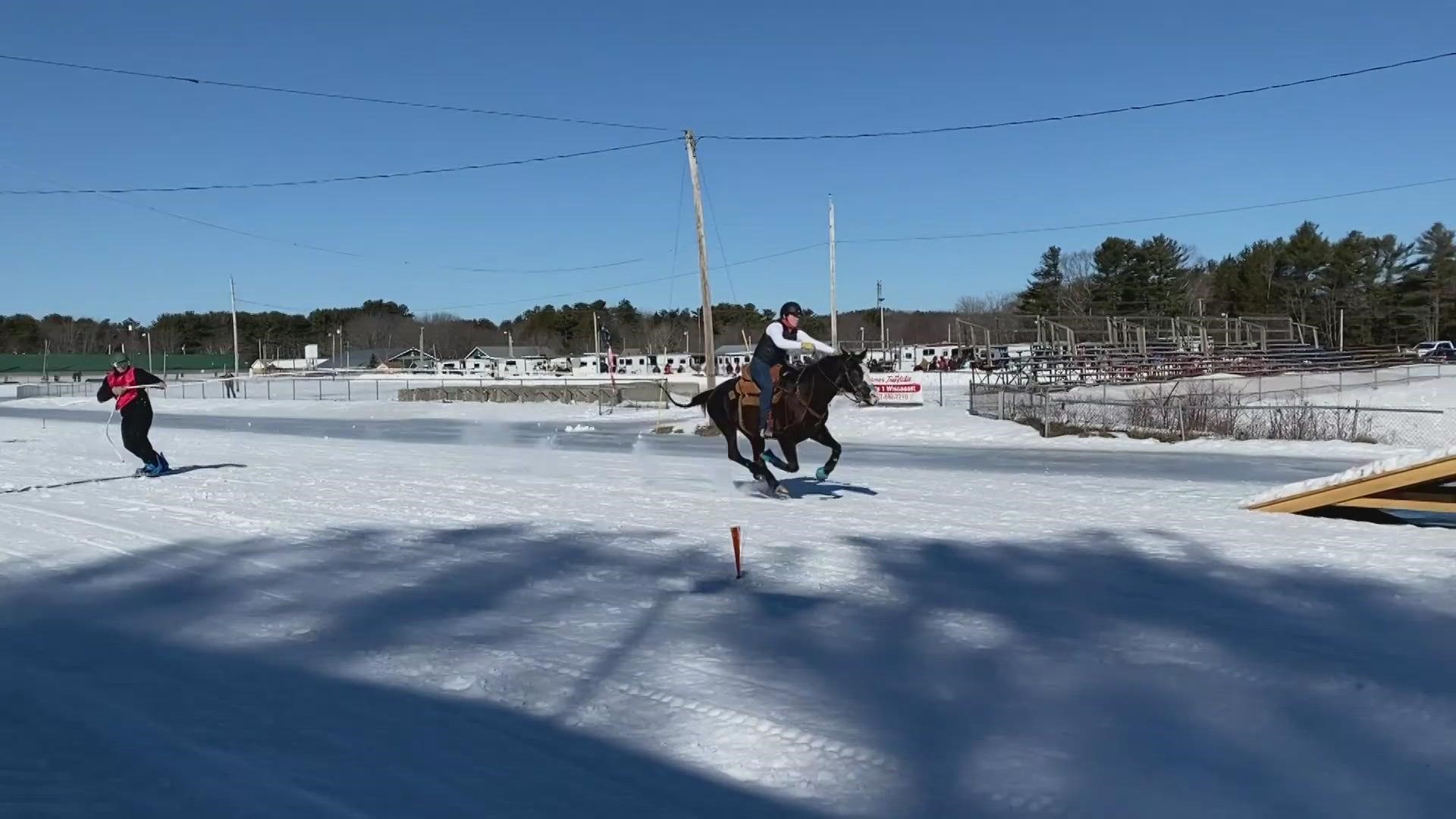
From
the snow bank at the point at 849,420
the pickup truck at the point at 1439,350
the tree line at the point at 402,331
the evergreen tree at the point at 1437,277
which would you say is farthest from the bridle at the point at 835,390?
the tree line at the point at 402,331

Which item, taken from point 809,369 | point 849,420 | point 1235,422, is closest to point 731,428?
point 809,369

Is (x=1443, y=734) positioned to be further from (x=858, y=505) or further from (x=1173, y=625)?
(x=858, y=505)

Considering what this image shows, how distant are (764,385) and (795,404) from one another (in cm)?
59

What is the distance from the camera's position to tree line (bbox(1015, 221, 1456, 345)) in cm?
9981

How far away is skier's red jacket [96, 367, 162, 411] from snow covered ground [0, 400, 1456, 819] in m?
3.92

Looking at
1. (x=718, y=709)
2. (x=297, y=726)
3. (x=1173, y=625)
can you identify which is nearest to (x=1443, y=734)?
(x=1173, y=625)

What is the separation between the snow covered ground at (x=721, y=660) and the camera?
16.8ft

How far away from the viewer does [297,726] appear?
5.95m

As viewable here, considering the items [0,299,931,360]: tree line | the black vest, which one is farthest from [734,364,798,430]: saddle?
[0,299,931,360]: tree line

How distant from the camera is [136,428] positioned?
1872 cm

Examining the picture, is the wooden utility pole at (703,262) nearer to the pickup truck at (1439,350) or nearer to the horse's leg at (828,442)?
the horse's leg at (828,442)

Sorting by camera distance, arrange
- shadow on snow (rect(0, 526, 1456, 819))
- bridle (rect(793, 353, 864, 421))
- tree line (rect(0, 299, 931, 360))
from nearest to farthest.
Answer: shadow on snow (rect(0, 526, 1456, 819)) → bridle (rect(793, 353, 864, 421)) → tree line (rect(0, 299, 931, 360))

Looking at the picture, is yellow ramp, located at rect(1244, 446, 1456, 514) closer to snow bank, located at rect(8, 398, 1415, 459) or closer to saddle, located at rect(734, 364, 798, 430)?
snow bank, located at rect(8, 398, 1415, 459)

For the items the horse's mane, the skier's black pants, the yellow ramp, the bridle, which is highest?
the horse's mane
